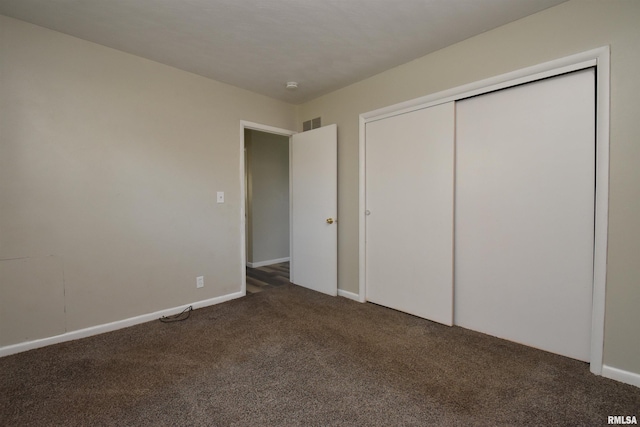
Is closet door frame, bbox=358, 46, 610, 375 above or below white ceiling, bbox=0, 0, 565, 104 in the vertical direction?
below

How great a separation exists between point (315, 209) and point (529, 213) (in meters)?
2.23

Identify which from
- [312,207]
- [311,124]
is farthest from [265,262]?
[311,124]

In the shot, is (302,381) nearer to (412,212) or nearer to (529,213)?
(412,212)

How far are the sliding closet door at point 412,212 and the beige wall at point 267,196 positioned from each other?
2531mm

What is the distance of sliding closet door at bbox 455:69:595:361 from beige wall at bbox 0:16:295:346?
8.26 feet

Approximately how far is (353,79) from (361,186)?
1.19m

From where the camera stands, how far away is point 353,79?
10.6 ft

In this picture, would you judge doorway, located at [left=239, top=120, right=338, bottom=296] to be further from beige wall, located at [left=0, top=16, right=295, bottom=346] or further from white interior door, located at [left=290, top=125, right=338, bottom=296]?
beige wall, located at [left=0, top=16, right=295, bottom=346]

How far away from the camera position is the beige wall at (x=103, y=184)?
86.0 inches

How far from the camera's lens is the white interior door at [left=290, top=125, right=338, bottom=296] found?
3502 millimetres

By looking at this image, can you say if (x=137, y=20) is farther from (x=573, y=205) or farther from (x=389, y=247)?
(x=573, y=205)

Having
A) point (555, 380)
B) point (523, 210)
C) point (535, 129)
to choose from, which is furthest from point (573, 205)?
point (555, 380)

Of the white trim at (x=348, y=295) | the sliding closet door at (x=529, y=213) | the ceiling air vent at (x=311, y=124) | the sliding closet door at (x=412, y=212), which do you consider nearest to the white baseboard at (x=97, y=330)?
the white trim at (x=348, y=295)

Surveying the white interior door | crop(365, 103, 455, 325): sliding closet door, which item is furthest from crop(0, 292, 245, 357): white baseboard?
crop(365, 103, 455, 325): sliding closet door
